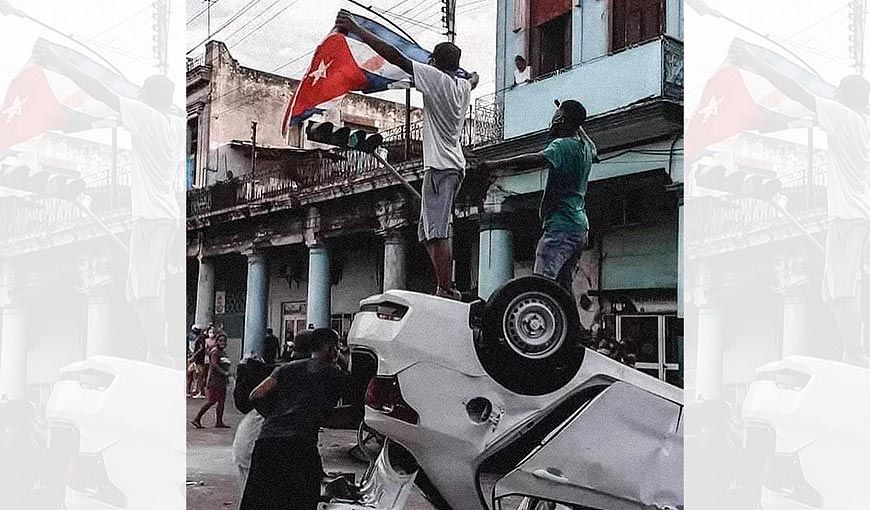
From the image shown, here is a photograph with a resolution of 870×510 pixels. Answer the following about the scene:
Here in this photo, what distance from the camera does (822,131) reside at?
2.79m

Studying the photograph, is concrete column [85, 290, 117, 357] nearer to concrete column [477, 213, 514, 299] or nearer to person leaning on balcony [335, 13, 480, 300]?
person leaning on balcony [335, 13, 480, 300]

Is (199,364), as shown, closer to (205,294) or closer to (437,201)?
(205,294)

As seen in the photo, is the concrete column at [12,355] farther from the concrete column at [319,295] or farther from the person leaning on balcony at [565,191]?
the person leaning on balcony at [565,191]

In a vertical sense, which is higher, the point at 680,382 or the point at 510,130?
the point at 510,130

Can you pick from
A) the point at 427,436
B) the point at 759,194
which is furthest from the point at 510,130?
the point at 427,436

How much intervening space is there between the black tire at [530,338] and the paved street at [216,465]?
1.42 feet

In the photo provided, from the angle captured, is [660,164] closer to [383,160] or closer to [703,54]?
[703,54]

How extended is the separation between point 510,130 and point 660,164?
43 cm

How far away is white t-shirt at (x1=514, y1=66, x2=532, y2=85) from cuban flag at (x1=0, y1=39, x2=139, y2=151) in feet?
3.53

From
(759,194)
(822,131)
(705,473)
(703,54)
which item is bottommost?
(705,473)

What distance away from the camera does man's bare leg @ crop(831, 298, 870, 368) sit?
2.73 m

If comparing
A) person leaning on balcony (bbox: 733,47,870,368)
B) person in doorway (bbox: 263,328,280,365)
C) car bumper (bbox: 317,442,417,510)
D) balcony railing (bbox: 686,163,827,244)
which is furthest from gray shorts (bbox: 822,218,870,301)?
person in doorway (bbox: 263,328,280,365)

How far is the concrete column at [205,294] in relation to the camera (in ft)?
9.47

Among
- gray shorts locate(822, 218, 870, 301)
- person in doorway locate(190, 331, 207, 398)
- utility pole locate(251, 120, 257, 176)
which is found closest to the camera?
gray shorts locate(822, 218, 870, 301)
